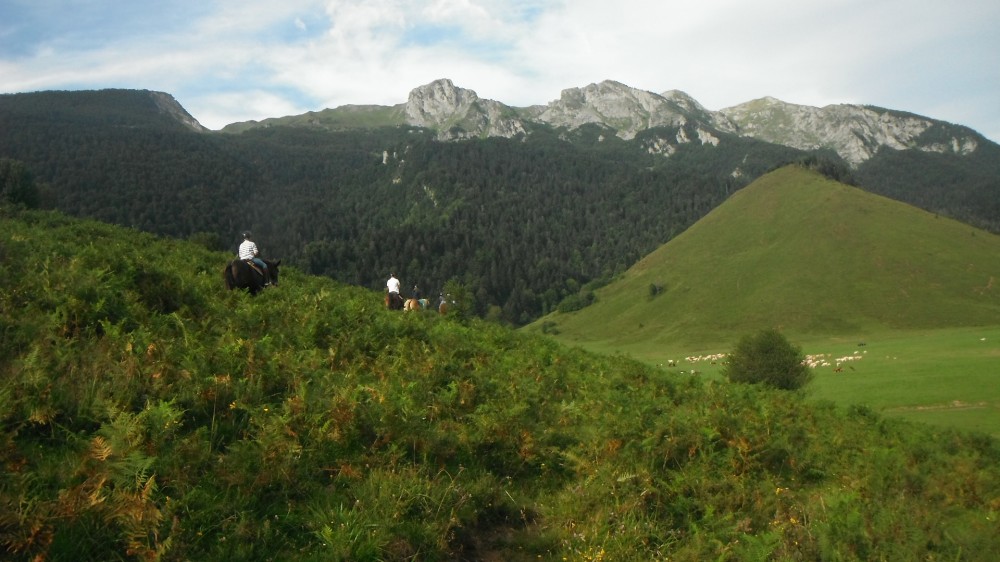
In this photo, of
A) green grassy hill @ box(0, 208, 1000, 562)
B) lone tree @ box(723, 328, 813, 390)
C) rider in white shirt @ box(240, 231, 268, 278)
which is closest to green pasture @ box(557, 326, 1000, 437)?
lone tree @ box(723, 328, 813, 390)

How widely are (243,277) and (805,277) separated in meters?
119

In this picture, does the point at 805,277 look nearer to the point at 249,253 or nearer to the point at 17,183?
the point at 249,253

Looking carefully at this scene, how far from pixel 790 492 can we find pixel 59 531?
8.43m

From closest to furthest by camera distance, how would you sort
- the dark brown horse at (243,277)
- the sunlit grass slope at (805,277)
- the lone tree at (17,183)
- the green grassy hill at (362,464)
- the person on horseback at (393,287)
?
the green grassy hill at (362,464)
the dark brown horse at (243,277)
the person on horseback at (393,287)
the lone tree at (17,183)
the sunlit grass slope at (805,277)

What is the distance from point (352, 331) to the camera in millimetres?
13336

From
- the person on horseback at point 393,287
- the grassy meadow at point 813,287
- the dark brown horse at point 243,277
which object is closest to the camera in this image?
the dark brown horse at point 243,277

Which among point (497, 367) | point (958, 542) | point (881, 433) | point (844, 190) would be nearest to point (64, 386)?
point (497, 367)

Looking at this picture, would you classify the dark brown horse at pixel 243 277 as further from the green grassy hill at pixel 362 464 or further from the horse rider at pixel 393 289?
the horse rider at pixel 393 289

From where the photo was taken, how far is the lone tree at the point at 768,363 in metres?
33.9

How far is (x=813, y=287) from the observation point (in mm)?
113500

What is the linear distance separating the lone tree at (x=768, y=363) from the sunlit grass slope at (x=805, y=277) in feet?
213

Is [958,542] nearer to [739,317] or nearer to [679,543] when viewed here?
[679,543]

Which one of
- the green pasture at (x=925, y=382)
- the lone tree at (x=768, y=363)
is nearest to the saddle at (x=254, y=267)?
the green pasture at (x=925, y=382)

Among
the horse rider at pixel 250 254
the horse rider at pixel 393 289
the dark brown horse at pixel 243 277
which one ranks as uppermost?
the horse rider at pixel 250 254
